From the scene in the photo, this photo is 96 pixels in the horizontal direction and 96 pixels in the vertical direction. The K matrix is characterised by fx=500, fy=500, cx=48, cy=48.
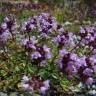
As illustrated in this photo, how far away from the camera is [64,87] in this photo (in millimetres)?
6598

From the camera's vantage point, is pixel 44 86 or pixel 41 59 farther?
pixel 41 59

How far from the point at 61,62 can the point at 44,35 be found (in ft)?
4.92

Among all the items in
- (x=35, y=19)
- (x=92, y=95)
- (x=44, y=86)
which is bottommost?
(x=92, y=95)

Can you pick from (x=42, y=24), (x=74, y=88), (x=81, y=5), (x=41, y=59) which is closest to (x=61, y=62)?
(x=41, y=59)

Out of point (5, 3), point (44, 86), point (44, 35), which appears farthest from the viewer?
point (5, 3)

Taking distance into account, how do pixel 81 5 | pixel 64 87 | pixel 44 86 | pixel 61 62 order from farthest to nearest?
pixel 81 5, pixel 64 87, pixel 61 62, pixel 44 86

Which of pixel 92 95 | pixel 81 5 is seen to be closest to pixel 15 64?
pixel 92 95

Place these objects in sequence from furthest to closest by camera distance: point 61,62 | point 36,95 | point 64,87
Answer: point 64,87 → point 36,95 → point 61,62

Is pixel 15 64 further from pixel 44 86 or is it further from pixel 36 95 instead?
pixel 44 86

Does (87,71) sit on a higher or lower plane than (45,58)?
lower

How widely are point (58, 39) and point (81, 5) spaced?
39.9 feet

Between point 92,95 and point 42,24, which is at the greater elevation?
point 42,24

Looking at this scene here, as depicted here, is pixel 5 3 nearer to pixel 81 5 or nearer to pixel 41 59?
pixel 81 5

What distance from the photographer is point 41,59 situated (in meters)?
5.71
